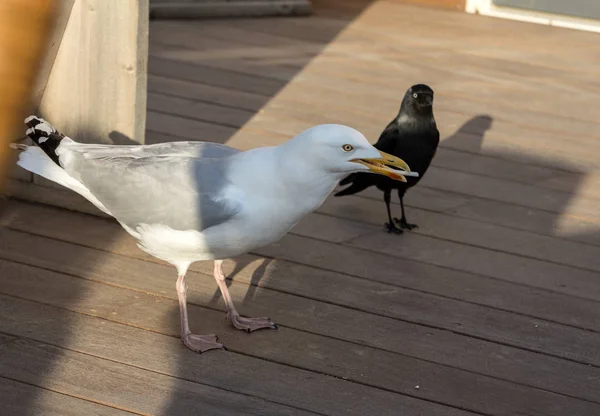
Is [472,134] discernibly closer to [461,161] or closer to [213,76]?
[461,161]

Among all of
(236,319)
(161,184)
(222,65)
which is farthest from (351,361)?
(222,65)

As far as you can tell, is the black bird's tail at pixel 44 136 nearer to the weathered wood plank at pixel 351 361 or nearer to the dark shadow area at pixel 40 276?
the dark shadow area at pixel 40 276

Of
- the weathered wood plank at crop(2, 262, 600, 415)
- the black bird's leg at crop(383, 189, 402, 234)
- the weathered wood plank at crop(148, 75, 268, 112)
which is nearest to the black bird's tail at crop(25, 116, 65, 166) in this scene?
the weathered wood plank at crop(2, 262, 600, 415)

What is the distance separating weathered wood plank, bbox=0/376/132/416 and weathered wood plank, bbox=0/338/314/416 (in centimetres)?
2

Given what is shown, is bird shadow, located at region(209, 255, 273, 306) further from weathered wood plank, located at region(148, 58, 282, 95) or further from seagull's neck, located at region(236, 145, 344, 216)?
weathered wood plank, located at region(148, 58, 282, 95)

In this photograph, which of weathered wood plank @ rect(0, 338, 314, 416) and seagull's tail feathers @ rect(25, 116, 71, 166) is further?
seagull's tail feathers @ rect(25, 116, 71, 166)

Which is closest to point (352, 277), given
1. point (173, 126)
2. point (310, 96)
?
point (173, 126)

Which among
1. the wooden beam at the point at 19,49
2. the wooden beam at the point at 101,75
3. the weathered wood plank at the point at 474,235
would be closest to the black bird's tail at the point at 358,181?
the weathered wood plank at the point at 474,235

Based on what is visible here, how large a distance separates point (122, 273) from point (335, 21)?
353cm

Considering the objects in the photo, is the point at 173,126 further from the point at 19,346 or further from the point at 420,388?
the point at 420,388

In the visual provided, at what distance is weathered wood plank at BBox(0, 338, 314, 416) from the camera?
176 cm

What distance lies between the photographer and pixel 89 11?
8.13 ft

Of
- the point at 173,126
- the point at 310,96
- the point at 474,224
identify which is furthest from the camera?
the point at 310,96

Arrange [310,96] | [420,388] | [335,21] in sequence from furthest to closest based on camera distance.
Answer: [335,21] → [310,96] → [420,388]
